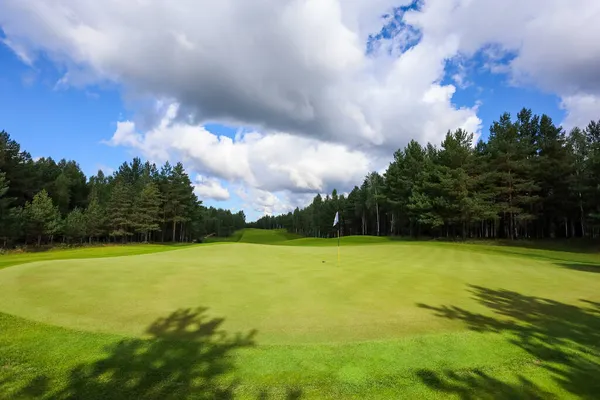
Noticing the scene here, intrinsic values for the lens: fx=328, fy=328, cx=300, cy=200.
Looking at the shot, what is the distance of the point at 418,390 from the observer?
5105 millimetres

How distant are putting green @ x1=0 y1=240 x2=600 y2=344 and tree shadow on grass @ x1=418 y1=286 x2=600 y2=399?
1.90 ft

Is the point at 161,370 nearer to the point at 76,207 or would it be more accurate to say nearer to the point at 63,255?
the point at 63,255

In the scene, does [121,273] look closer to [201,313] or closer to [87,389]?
[201,313]

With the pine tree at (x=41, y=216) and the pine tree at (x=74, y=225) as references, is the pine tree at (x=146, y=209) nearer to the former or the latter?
the pine tree at (x=74, y=225)

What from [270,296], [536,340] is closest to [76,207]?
[270,296]

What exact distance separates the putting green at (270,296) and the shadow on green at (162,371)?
62 cm

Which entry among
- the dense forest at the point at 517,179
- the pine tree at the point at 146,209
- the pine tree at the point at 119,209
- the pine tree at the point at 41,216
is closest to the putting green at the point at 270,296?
the dense forest at the point at 517,179

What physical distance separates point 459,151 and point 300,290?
151 feet

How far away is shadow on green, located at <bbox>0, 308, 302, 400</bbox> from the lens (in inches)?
190

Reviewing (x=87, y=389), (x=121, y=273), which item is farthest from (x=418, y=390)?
(x=121, y=273)

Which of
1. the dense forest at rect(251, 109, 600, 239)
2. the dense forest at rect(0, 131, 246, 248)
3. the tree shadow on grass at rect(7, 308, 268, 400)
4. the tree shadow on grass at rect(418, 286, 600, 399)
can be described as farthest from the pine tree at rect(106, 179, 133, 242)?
the tree shadow on grass at rect(418, 286, 600, 399)

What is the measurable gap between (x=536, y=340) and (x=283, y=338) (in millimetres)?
5657

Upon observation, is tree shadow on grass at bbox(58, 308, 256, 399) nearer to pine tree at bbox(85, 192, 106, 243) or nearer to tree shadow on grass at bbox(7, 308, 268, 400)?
tree shadow on grass at bbox(7, 308, 268, 400)

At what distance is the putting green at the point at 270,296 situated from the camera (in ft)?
24.6
